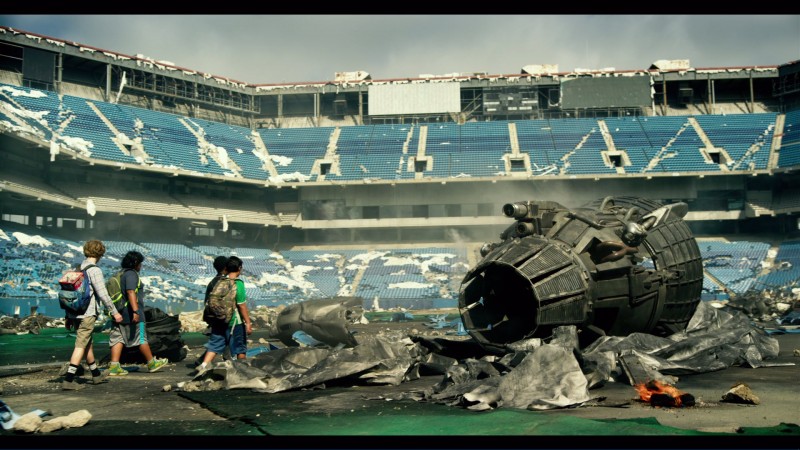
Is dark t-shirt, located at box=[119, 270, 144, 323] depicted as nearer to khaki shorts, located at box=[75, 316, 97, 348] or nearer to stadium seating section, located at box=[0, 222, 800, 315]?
khaki shorts, located at box=[75, 316, 97, 348]

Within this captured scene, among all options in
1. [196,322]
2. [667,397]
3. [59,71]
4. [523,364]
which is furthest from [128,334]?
[59,71]

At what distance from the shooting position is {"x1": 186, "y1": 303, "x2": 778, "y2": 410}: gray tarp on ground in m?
7.09

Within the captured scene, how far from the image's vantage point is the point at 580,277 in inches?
368

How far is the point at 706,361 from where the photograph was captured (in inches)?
385

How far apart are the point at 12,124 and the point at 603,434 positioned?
3622 cm

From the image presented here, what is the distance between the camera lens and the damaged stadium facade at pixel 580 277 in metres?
9.27

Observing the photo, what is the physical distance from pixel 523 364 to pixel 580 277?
2.40 meters

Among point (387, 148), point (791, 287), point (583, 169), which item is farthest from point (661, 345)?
point (387, 148)

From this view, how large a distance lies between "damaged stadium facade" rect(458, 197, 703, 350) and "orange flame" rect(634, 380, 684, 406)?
6.44 ft

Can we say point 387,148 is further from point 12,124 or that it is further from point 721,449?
point 721,449

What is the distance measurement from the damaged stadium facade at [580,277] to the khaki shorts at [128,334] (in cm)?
528

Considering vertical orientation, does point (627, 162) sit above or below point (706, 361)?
above

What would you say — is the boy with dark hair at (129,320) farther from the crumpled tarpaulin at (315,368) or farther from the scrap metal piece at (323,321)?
the scrap metal piece at (323,321)

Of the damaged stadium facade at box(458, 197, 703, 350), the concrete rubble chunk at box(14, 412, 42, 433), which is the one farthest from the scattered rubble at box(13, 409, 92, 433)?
the damaged stadium facade at box(458, 197, 703, 350)
